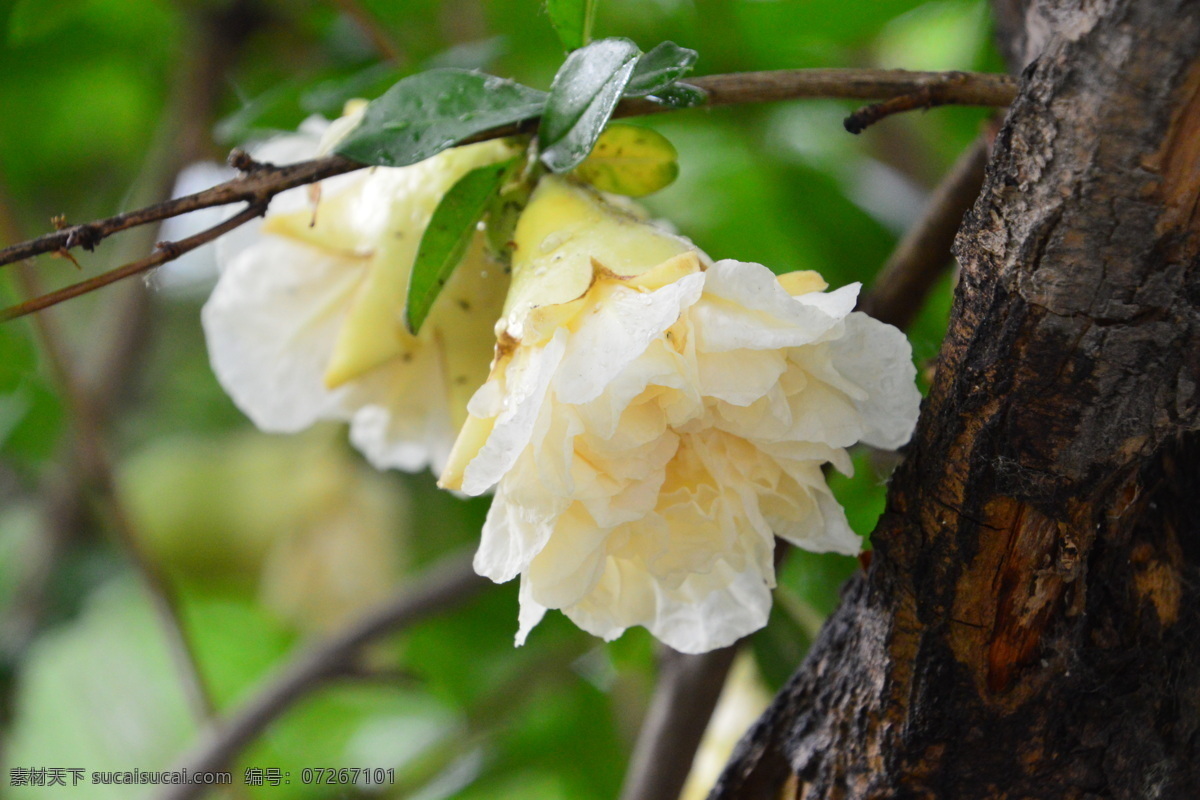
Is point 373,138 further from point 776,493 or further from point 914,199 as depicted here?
point 914,199

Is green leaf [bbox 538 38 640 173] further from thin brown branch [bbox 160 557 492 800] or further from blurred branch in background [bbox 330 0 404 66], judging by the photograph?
thin brown branch [bbox 160 557 492 800]

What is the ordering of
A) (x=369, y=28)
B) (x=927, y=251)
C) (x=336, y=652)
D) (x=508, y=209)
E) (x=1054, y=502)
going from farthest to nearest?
(x=336, y=652), (x=369, y=28), (x=927, y=251), (x=508, y=209), (x=1054, y=502)

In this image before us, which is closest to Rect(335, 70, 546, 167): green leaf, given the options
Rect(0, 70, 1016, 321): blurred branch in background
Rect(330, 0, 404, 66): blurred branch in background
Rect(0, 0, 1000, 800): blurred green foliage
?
Rect(0, 70, 1016, 321): blurred branch in background

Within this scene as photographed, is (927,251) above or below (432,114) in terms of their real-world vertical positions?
below

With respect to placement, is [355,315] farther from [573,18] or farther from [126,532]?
[126,532]

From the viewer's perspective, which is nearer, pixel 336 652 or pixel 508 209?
pixel 508 209

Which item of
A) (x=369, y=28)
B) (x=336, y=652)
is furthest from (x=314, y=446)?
(x=369, y=28)

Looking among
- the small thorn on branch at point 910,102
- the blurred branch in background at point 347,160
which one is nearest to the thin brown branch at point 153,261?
the blurred branch in background at point 347,160

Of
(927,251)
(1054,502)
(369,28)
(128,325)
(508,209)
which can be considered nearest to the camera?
(1054,502)

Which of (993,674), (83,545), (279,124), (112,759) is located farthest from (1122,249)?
(112,759)
